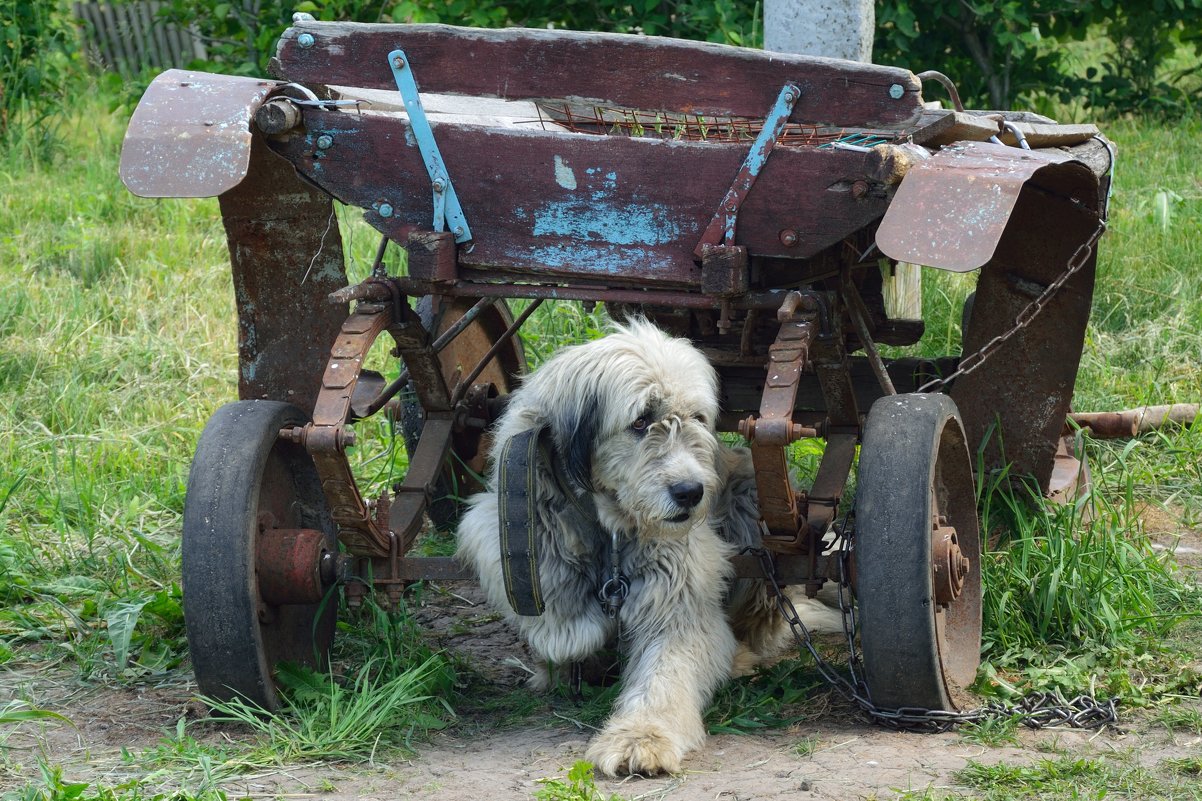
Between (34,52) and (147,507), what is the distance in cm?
527

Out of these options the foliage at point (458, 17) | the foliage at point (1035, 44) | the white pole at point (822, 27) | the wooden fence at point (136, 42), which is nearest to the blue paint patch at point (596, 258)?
the white pole at point (822, 27)

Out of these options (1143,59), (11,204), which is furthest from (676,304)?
(1143,59)

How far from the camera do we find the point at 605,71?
344 cm

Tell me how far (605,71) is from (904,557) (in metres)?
1.43

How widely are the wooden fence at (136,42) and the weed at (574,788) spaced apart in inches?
402

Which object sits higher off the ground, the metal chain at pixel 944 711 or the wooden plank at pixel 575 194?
the wooden plank at pixel 575 194

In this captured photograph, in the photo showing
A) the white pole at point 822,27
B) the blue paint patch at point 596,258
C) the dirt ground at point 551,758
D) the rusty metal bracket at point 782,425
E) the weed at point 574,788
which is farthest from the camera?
the white pole at point 822,27

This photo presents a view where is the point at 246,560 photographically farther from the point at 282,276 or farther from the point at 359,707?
the point at 282,276

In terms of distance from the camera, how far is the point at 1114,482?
207 inches

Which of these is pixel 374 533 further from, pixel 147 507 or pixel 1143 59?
pixel 1143 59

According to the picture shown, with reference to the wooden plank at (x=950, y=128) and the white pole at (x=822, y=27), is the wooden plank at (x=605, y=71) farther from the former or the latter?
the white pole at (x=822, y=27)

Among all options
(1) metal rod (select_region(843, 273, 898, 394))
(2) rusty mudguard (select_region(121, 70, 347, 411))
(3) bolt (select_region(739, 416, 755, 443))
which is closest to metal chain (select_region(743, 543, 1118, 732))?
(3) bolt (select_region(739, 416, 755, 443))

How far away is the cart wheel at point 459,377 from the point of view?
4.79m

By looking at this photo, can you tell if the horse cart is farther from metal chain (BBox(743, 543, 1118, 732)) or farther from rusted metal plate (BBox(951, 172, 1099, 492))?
rusted metal plate (BBox(951, 172, 1099, 492))
